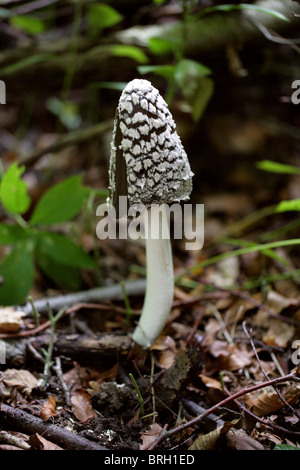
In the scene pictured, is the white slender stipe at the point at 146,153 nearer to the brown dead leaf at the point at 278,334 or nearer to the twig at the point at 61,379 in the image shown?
the twig at the point at 61,379

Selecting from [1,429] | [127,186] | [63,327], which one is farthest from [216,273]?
[1,429]

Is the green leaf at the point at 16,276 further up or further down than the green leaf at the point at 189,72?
further down

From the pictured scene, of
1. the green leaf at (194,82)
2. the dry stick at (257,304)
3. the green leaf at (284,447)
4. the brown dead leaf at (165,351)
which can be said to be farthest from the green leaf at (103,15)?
the green leaf at (284,447)

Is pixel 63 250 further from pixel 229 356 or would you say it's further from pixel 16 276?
pixel 229 356

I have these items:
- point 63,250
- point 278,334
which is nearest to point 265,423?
point 278,334

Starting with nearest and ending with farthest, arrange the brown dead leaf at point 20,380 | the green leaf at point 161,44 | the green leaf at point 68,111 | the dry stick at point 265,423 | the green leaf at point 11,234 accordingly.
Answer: the dry stick at point 265,423 → the brown dead leaf at point 20,380 → the green leaf at point 11,234 → the green leaf at point 161,44 → the green leaf at point 68,111

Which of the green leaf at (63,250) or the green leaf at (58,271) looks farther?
the green leaf at (58,271)

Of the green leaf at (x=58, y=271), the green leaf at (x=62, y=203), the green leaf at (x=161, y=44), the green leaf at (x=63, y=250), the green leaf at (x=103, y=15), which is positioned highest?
the green leaf at (x=103, y=15)

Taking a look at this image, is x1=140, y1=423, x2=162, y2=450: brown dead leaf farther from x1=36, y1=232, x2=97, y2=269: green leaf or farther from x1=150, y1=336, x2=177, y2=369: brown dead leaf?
x1=36, y1=232, x2=97, y2=269: green leaf
